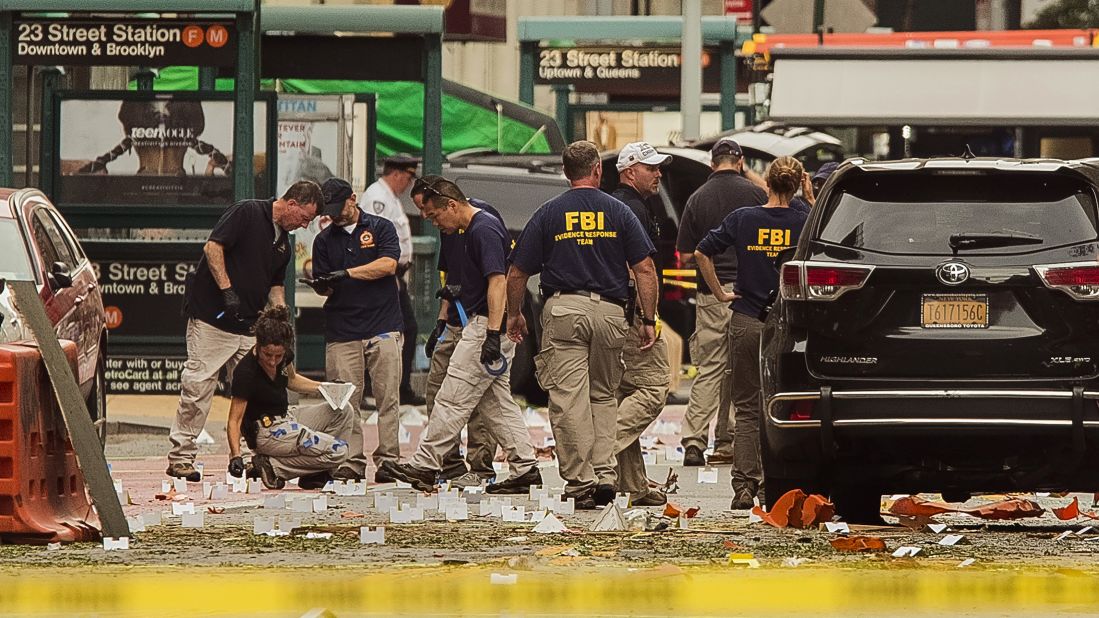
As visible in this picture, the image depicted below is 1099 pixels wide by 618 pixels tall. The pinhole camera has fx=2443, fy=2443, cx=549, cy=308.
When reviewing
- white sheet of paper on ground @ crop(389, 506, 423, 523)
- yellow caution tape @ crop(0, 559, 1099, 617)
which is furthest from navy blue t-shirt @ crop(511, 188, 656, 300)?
yellow caution tape @ crop(0, 559, 1099, 617)

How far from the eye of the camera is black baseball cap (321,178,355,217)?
13086mm

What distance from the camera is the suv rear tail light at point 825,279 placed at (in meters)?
9.74

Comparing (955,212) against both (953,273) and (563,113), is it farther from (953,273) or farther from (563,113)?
(563,113)

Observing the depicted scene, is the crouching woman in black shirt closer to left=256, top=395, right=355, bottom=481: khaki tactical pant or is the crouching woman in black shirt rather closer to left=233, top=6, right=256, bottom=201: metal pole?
left=256, top=395, right=355, bottom=481: khaki tactical pant

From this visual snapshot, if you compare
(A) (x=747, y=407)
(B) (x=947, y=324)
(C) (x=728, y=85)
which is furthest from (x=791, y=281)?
→ (C) (x=728, y=85)

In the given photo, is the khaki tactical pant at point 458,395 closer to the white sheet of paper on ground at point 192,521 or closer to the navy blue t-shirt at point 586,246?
the navy blue t-shirt at point 586,246

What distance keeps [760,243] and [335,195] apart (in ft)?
8.29

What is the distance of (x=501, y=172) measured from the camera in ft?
66.2

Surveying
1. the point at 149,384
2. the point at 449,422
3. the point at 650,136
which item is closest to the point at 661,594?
the point at 449,422

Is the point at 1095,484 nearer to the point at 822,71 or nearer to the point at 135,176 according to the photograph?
the point at 135,176

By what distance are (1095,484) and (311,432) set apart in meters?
4.42

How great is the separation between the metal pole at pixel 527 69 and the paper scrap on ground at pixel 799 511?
61.4 feet

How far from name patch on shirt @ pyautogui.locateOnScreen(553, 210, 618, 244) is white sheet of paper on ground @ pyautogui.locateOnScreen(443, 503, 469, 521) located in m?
1.34

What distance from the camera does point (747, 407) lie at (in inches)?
457
